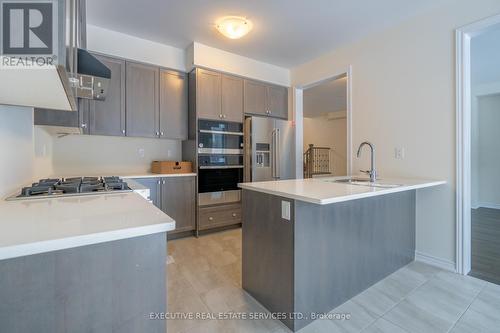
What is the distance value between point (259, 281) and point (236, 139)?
7.62ft

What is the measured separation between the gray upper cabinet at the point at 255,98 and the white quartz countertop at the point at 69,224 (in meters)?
2.92

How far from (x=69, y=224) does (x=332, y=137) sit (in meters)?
8.40

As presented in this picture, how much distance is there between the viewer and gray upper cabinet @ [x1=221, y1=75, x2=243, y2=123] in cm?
358

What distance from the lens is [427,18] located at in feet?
8.10

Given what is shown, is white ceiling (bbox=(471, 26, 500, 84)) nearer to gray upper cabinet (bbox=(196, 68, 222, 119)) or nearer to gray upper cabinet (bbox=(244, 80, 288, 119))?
gray upper cabinet (bbox=(244, 80, 288, 119))

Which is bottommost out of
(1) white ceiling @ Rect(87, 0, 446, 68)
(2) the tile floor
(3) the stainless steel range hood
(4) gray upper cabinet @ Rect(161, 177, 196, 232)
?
(2) the tile floor

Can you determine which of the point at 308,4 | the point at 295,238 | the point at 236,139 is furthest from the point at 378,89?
the point at 295,238

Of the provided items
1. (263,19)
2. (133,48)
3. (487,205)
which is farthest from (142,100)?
(487,205)

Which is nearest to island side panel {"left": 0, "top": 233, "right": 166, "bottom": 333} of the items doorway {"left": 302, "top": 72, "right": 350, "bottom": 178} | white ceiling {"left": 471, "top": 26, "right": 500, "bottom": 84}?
white ceiling {"left": 471, "top": 26, "right": 500, "bottom": 84}

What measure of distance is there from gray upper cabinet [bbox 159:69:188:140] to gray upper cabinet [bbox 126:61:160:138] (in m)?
0.08

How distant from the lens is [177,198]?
3.22 m

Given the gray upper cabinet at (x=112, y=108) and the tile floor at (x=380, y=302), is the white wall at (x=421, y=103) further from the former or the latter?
the gray upper cabinet at (x=112, y=108)

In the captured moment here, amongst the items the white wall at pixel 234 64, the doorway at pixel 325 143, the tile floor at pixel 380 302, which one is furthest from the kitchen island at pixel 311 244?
the doorway at pixel 325 143

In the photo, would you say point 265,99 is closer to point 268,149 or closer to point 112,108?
point 268,149
